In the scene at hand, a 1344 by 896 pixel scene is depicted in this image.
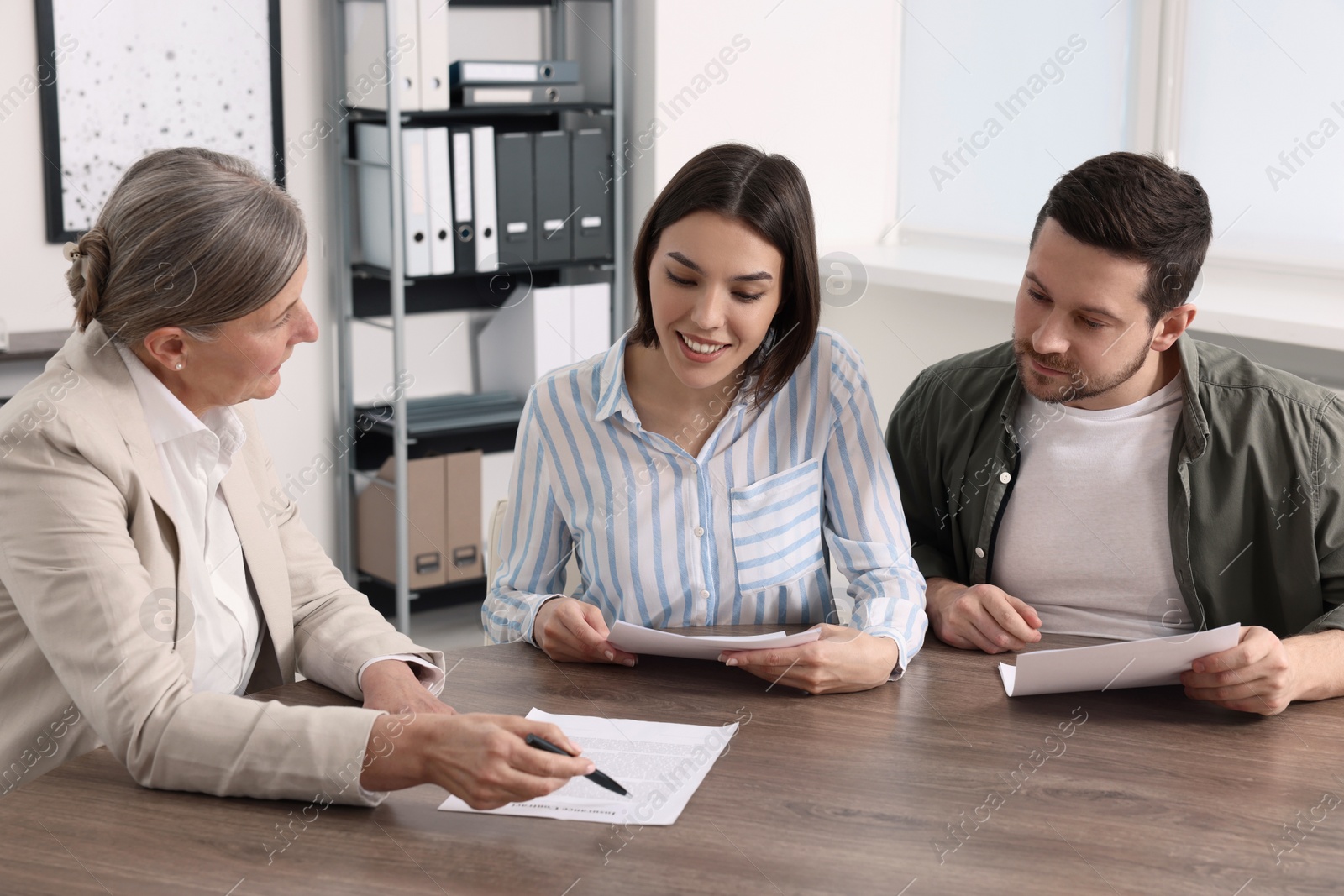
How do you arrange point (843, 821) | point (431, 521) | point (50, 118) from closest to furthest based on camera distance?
point (843, 821), point (50, 118), point (431, 521)

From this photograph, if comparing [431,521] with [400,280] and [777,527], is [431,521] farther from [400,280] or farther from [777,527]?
[777,527]

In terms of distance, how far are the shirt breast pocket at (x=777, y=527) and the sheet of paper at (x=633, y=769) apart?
0.37 metres

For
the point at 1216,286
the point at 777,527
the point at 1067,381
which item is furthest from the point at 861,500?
the point at 1216,286

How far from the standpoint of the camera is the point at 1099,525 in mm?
1854

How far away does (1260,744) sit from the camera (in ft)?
4.69

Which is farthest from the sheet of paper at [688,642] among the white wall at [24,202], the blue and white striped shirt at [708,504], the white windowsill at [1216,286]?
the white wall at [24,202]

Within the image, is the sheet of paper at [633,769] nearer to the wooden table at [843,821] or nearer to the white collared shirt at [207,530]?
the wooden table at [843,821]

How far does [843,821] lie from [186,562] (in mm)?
756

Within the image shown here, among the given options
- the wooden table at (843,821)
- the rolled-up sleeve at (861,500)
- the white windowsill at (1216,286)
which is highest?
the white windowsill at (1216,286)

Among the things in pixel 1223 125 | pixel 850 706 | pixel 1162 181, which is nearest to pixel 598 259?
pixel 1223 125

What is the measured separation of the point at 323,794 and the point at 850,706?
61 centimetres

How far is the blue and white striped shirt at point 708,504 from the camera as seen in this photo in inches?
70.5

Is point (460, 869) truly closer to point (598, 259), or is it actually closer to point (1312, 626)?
point (1312, 626)

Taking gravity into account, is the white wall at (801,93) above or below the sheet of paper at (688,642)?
above
